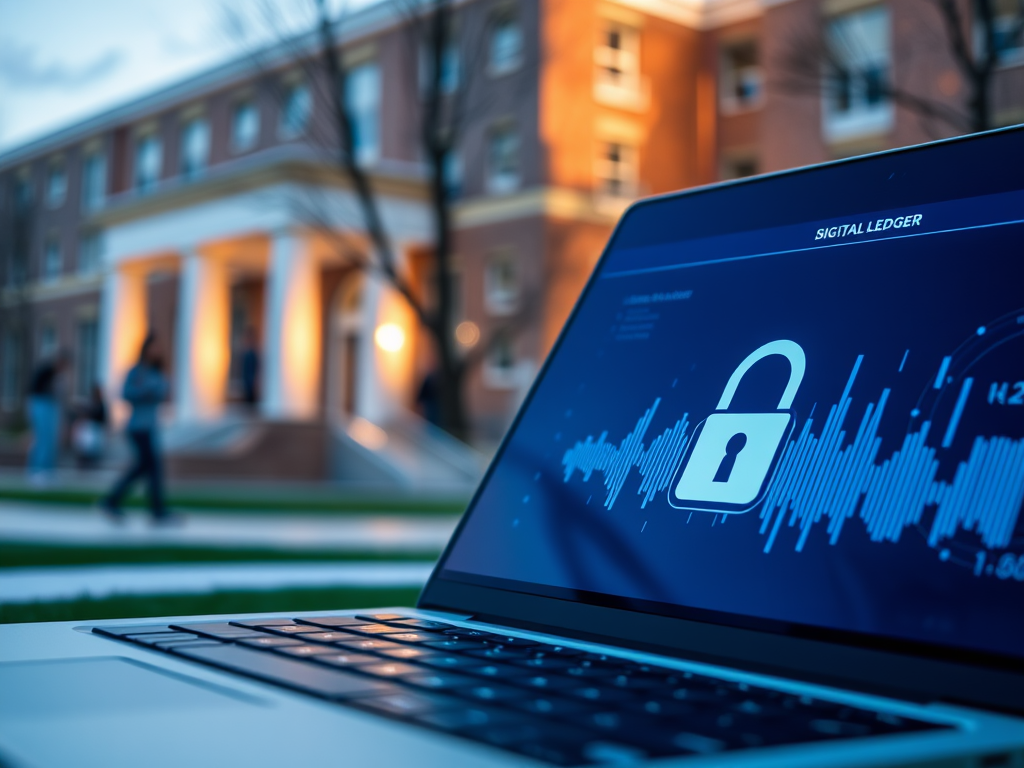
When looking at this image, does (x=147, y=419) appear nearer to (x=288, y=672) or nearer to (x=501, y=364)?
(x=288, y=672)

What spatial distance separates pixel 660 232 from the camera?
195 cm

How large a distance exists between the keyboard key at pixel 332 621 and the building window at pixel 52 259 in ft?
150

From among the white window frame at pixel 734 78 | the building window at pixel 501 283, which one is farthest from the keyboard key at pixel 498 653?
the white window frame at pixel 734 78

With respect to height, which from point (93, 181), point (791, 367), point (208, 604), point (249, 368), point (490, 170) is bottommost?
point (208, 604)

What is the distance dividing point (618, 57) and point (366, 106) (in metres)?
7.10

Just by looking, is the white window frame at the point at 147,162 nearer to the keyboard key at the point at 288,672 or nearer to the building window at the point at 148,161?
the building window at the point at 148,161

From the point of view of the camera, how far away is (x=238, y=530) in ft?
35.5

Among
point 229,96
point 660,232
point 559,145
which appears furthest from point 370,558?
point 229,96

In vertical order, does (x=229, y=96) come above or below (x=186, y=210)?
above

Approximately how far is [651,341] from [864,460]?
0.49 metres

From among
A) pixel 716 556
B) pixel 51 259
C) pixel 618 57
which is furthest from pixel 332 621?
pixel 51 259

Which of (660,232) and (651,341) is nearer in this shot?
(651,341)

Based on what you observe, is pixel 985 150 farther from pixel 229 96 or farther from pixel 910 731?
pixel 229 96

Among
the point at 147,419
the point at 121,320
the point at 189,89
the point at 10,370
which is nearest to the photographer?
the point at 147,419
